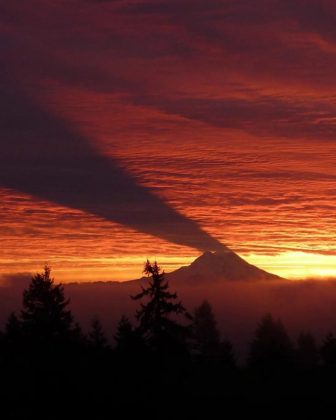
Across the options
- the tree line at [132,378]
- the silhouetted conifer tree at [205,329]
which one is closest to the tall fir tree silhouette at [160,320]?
the tree line at [132,378]

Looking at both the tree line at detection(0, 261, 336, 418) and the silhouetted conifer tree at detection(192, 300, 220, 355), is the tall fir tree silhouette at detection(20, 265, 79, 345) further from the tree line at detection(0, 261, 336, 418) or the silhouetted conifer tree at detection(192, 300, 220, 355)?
the silhouetted conifer tree at detection(192, 300, 220, 355)

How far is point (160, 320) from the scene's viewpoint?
29266 millimetres

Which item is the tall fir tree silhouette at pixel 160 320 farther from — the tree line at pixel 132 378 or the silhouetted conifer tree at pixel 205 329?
the silhouetted conifer tree at pixel 205 329

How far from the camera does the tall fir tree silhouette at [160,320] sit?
28683 mm

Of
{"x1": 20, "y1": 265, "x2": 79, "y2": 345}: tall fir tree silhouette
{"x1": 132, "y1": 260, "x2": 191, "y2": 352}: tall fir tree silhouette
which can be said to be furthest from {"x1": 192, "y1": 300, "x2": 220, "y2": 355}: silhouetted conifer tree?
{"x1": 132, "y1": 260, "x2": 191, "y2": 352}: tall fir tree silhouette

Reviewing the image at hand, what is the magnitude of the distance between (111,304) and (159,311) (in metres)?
164

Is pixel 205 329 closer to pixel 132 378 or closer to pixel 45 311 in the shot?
pixel 45 311

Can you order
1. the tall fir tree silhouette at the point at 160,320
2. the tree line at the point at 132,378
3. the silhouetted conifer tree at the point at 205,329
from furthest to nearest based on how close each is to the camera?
the silhouetted conifer tree at the point at 205,329 < the tall fir tree silhouette at the point at 160,320 < the tree line at the point at 132,378

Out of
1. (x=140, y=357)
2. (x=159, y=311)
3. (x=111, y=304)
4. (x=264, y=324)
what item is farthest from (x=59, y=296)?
(x=111, y=304)

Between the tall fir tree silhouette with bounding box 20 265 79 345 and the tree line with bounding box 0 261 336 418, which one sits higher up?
the tall fir tree silhouette with bounding box 20 265 79 345

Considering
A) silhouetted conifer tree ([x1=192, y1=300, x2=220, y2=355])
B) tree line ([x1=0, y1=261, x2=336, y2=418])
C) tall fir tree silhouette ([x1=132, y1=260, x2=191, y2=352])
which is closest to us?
tree line ([x1=0, y1=261, x2=336, y2=418])

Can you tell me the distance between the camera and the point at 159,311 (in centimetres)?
2952

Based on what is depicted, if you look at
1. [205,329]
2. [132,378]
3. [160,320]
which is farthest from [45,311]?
[205,329]

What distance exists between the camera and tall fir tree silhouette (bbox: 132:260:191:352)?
28683 millimetres
